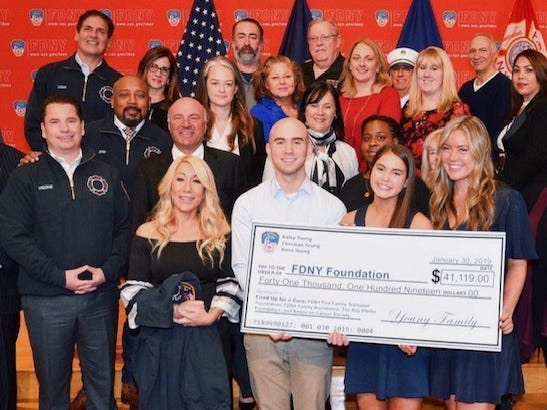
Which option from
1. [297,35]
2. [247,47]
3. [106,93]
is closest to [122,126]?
[106,93]

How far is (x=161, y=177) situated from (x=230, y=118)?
2.71 feet

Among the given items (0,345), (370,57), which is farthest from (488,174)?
(0,345)

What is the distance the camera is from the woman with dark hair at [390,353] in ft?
12.9

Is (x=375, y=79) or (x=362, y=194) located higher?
(x=375, y=79)

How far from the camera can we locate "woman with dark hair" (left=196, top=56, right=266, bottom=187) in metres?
5.33

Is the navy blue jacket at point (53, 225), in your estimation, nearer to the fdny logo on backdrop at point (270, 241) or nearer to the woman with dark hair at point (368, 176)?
the fdny logo on backdrop at point (270, 241)

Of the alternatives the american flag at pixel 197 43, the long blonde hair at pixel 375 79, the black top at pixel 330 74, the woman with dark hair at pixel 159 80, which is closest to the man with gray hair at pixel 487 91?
the long blonde hair at pixel 375 79

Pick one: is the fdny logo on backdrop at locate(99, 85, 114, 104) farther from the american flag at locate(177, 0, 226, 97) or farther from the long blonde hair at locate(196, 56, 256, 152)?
the american flag at locate(177, 0, 226, 97)

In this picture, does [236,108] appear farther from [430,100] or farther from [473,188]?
[473,188]

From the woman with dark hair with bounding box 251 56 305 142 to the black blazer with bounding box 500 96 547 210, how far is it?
4.89 feet

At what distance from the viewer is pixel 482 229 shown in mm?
3914

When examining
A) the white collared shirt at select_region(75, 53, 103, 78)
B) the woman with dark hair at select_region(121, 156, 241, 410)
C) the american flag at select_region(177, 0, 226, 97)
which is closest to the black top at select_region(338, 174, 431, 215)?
the woman with dark hair at select_region(121, 156, 241, 410)

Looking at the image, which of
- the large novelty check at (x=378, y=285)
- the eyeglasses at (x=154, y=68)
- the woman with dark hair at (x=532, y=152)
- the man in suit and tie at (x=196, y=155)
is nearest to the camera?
the large novelty check at (x=378, y=285)

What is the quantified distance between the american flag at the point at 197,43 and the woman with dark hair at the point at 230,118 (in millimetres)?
2333
